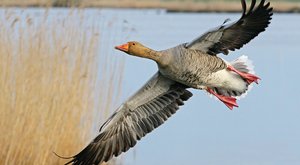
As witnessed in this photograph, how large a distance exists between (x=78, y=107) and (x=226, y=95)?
85.6 inches

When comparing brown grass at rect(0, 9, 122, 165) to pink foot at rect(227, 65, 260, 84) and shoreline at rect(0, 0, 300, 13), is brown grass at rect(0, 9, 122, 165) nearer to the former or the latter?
pink foot at rect(227, 65, 260, 84)

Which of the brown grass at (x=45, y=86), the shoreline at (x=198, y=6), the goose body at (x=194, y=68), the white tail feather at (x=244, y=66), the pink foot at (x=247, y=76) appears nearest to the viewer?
the goose body at (x=194, y=68)

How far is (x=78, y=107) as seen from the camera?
10469mm

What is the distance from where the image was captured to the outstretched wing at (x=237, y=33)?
331 inches

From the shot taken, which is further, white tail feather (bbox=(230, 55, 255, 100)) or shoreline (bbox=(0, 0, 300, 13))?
shoreline (bbox=(0, 0, 300, 13))

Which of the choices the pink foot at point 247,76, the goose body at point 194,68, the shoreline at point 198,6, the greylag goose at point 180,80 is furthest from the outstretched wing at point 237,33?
the shoreline at point 198,6

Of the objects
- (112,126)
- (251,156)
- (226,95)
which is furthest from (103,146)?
(251,156)

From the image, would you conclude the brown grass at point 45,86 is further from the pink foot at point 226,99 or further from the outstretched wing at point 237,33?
the outstretched wing at point 237,33

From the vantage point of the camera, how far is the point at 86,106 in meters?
10.6

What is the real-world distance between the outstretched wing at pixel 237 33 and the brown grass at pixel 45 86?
220 centimetres

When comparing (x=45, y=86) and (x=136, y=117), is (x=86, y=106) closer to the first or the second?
(x=45, y=86)

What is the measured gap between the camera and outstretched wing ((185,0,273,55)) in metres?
8.41

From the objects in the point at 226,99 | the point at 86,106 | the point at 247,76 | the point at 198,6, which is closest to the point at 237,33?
the point at 247,76

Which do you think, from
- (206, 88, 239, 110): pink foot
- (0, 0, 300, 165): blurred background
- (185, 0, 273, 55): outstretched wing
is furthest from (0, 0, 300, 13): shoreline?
(185, 0, 273, 55): outstretched wing
